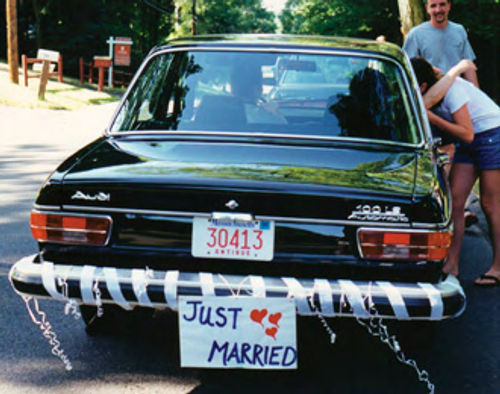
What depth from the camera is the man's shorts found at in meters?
5.32

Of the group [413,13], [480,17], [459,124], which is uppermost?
[480,17]

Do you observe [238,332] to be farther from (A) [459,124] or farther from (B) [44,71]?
(B) [44,71]

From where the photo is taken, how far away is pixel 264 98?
13.7ft

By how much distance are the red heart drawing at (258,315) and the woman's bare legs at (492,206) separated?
9.59 ft

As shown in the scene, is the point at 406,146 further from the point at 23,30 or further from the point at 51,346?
the point at 23,30

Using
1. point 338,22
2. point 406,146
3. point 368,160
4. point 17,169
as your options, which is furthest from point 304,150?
point 338,22

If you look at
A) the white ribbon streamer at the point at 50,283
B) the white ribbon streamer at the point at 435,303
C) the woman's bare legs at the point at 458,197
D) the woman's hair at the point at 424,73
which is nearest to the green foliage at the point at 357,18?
the woman's bare legs at the point at 458,197

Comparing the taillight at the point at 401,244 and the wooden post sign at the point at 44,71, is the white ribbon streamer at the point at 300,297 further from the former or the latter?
the wooden post sign at the point at 44,71

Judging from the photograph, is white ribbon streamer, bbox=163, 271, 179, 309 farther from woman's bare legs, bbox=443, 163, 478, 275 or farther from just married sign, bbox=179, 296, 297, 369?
woman's bare legs, bbox=443, 163, 478, 275

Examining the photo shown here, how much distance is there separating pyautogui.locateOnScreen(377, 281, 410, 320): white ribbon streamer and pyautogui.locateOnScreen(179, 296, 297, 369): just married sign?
0.41 meters

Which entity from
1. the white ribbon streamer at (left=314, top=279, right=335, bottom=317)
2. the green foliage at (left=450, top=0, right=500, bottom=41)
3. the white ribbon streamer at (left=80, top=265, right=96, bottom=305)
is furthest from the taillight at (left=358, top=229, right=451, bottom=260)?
the green foliage at (left=450, top=0, right=500, bottom=41)

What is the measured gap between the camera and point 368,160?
3590mm

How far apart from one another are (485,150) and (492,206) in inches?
17.3

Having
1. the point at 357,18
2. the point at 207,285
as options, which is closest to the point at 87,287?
the point at 207,285
